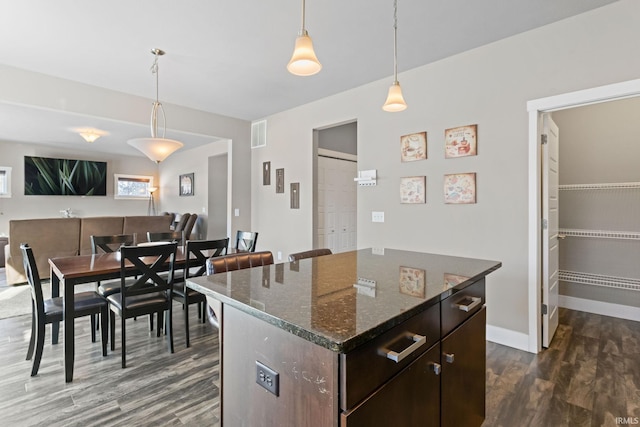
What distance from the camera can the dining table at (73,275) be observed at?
A: 7.15ft

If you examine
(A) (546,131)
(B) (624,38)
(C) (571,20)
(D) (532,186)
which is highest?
(C) (571,20)

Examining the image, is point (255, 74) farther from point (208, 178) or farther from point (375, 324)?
point (208, 178)

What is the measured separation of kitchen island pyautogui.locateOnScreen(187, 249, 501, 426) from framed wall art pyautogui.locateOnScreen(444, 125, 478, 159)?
176 cm

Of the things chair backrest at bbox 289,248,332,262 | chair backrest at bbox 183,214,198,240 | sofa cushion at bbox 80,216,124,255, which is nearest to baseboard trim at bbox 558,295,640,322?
chair backrest at bbox 289,248,332,262

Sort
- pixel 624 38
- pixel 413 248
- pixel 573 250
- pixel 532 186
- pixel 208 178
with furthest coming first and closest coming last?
pixel 208 178 < pixel 573 250 < pixel 413 248 < pixel 532 186 < pixel 624 38

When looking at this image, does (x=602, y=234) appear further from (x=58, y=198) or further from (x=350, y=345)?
(x=58, y=198)

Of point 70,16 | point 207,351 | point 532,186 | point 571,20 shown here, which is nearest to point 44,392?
point 207,351

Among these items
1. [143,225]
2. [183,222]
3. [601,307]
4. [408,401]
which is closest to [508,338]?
[601,307]

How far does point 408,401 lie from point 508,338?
91.6 inches

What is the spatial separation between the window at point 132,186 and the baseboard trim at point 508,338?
29.7ft

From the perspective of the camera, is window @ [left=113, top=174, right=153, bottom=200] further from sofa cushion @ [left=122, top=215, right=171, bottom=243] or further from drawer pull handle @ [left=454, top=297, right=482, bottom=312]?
drawer pull handle @ [left=454, top=297, right=482, bottom=312]

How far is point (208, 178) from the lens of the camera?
7.22m

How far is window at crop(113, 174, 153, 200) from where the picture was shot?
8.54 meters

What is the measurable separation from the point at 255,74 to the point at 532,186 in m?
3.02
